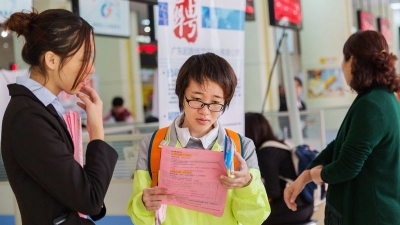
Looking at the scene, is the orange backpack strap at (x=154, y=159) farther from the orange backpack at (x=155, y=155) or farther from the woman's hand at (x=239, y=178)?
the woman's hand at (x=239, y=178)

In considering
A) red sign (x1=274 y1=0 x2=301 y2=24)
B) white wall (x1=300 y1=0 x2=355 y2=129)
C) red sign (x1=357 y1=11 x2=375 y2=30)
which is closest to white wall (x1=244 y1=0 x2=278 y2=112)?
white wall (x1=300 y1=0 x2=355 y2=129)

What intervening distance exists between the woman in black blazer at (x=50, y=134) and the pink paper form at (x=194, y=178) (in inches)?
7.2

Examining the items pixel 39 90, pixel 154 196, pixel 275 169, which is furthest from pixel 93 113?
pixel 275 169

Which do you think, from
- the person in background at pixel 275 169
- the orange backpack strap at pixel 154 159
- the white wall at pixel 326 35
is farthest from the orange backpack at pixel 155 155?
the white wall at pixel 326 35

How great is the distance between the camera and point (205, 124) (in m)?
1.79

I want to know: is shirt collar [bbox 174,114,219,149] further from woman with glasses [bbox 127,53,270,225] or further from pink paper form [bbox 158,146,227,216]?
pink paper form [bbox 158,146,227,216]

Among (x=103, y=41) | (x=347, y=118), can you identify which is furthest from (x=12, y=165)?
(x=103, y=41)

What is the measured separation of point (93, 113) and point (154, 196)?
325 mm

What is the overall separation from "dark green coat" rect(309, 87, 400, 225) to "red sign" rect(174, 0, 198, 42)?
3.85 ft

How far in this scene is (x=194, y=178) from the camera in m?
1.71

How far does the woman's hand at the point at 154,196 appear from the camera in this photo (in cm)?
172

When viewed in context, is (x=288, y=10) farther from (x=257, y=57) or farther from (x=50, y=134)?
(x=50, y=134)

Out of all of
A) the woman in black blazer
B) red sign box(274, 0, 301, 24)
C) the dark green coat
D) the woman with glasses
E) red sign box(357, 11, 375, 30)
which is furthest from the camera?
red sign box(357, 11, 375, 30)

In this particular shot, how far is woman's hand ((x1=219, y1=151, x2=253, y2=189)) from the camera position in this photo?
1655 millimetres
